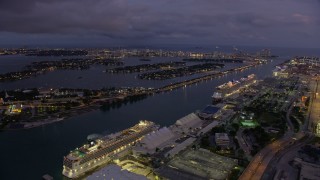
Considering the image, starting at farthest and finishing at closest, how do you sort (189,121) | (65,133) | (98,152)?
(189,121), (65,133), (98,152)

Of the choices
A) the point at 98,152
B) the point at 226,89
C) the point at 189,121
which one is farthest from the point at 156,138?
the point at 226,89

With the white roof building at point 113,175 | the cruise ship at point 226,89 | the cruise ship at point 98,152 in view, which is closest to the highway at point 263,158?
the white roof building at point 113,175

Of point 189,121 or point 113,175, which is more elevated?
point 189,121

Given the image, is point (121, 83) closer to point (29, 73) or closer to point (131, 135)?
point (29, 73)

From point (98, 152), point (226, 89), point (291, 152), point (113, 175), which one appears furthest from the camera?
point (226, 89)

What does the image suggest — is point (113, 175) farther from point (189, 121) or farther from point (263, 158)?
point (189, 121)

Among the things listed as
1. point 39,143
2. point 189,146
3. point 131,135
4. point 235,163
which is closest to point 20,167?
point 39,143

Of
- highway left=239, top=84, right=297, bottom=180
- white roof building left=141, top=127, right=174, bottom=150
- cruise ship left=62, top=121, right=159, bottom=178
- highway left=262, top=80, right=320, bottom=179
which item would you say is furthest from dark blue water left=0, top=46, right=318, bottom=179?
highway left=262, top=80, right=320, bottom=179
